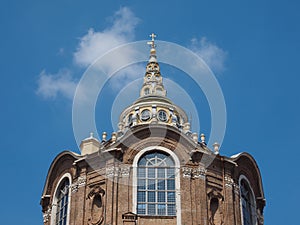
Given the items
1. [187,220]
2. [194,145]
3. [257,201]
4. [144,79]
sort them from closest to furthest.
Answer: [187,220], [194,145], [257,201], [144,79]

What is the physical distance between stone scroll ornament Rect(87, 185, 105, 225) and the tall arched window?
7.90 ft

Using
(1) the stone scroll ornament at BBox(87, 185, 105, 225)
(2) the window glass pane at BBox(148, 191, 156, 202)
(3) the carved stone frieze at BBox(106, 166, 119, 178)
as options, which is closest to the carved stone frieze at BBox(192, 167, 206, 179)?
(2) the window glass pane at BBox(148, 191, 156, 202)

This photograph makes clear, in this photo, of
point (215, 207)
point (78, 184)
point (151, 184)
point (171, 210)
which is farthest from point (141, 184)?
point (215, 207)

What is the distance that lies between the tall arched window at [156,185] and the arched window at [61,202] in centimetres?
515

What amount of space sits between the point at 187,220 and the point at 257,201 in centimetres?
873

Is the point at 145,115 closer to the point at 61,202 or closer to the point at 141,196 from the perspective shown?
the point at 141,196

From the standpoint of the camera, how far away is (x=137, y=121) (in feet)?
190

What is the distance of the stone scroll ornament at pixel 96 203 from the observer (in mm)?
51438

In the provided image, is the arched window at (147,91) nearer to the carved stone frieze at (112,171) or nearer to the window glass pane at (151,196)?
the carved stone frieze at (112,171)

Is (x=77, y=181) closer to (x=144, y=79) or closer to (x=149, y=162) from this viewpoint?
(x=149, y=162)

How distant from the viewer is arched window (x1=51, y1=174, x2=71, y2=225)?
53.8 m

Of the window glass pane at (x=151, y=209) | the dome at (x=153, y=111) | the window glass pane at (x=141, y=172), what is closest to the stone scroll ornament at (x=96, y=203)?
the window glass pane at (x=141, y=172)

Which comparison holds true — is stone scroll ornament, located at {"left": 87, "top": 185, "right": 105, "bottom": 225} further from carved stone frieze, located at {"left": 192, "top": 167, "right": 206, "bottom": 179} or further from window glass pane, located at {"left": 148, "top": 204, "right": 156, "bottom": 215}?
carved stone frieze, located at {"left": 192, "top": 167, "right": 206, "bottom": 179}

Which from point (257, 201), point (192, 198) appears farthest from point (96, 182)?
point (257, 201)
